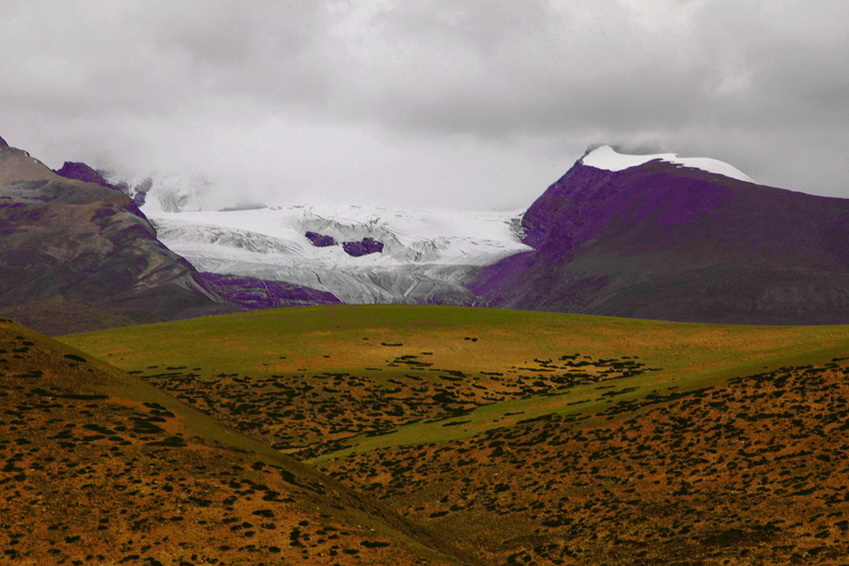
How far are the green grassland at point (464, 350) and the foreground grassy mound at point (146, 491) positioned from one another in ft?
90.2

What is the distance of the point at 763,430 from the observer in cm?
5894

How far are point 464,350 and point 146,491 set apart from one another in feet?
269

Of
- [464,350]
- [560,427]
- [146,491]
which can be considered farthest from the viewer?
[464,350]

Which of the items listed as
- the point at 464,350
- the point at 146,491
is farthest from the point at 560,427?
the point at 464,350

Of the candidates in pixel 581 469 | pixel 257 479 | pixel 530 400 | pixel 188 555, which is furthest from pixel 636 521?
pixel 530 400

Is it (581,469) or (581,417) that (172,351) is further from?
(581,469)

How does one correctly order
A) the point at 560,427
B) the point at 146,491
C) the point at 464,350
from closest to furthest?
the point at 146,491, the point at 560,427, the point at 464,350

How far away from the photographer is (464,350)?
400 ft

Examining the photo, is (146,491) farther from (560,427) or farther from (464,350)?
(464,350)

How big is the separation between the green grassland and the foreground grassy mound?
27502mm

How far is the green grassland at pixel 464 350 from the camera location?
81562mm

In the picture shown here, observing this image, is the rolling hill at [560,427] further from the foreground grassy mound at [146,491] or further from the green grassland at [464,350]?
the foreground grassy mound at [146,491]

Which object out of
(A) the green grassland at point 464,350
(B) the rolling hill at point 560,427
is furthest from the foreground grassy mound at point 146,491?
(A) the green grassland at point 464,350

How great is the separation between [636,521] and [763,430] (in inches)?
499
